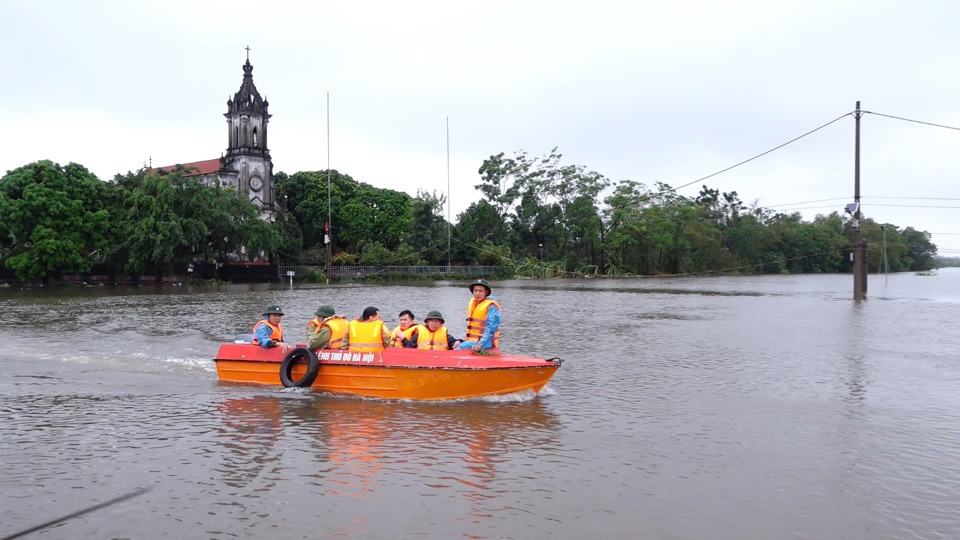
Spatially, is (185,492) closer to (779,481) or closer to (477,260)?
(779,481)

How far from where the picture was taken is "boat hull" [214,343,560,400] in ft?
34.6

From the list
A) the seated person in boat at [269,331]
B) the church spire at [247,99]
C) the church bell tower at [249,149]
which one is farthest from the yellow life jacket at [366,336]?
the church spire at [247,99]

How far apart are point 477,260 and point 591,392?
56954 millimetres

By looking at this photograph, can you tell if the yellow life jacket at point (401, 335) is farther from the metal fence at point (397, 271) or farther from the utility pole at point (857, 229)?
the metal fence at point (397, 271)

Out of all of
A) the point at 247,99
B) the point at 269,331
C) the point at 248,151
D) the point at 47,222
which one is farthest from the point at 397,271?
the point at 269,331

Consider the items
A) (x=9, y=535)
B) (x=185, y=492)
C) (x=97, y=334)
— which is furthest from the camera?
(x=97, y=334)

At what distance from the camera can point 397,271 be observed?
6097 centimetres

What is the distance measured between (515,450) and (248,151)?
207 feet

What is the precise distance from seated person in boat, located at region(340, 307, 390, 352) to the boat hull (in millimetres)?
183

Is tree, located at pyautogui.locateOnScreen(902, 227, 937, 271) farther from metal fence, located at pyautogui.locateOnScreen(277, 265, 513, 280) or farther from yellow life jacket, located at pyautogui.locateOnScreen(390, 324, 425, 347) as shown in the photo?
yellow life jacket, located at pyautogui.locateOnScreen(390, 324, 425, 347)

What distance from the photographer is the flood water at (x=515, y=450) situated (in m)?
6.21

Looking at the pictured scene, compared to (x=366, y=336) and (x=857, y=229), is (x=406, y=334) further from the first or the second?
(x=857, y=229)

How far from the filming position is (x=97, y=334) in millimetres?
19344

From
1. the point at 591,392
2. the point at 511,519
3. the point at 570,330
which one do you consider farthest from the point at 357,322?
the point at 570,330
